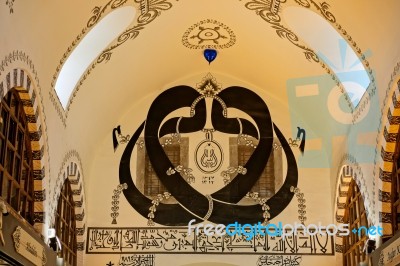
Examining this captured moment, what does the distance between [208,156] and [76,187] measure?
6.33 ft

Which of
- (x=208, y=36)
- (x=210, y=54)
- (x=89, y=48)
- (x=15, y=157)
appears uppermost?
(x=208, y=36)

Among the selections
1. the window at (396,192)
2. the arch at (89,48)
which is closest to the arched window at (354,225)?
the window at (396,192)

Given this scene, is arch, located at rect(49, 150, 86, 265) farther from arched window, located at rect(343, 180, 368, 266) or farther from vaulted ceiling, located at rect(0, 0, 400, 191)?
arched window, located at rect(343, 180, 368, 266)

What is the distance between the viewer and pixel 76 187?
853 centimetres

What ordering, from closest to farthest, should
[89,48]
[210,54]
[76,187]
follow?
[89,48], [76,187], [210,54]

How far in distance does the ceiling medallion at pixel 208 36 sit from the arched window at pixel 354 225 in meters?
2.47

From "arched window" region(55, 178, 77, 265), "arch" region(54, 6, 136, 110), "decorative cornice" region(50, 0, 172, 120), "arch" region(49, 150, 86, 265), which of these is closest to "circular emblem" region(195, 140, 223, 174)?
"arch" region(49, 150, 86, 265)

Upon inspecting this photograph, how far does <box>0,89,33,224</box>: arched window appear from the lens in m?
6.00

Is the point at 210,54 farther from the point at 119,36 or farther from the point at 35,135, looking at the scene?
the point at 35,135

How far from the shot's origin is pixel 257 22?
7.96 meters

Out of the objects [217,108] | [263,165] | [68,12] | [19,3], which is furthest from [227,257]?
[19,3]

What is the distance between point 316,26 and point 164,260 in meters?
3.66

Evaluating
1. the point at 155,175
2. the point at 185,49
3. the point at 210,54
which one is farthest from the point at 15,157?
the point at 210,54

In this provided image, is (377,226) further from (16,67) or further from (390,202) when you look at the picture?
(16,67)
